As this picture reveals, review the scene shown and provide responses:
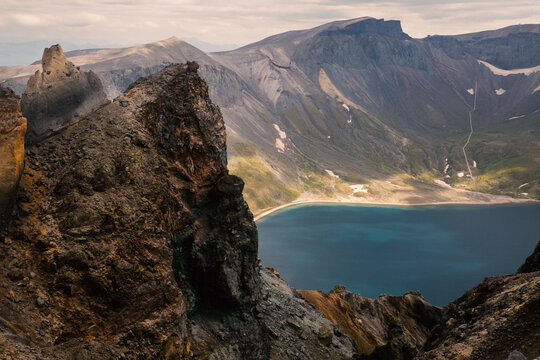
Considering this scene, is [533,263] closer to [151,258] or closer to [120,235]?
[151,258]

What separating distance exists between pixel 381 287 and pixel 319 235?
192 ft

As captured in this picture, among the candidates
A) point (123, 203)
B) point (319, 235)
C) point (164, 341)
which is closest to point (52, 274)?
point (123, 203)

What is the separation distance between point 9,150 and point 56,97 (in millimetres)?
10072

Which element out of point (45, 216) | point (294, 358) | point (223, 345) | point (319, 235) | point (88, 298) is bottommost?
point (319, 235)

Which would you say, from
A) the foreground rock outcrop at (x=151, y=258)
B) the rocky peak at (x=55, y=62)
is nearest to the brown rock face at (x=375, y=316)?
the foreground rock outcrop at (x=151, y=258)

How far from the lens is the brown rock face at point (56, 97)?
28.9 meters

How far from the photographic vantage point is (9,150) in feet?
74.3

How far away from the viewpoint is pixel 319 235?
189 metres

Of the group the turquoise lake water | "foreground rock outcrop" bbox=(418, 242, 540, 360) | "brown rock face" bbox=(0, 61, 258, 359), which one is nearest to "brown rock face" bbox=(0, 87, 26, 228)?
"brown rock face" bbox=(0, 61, 258, 359)

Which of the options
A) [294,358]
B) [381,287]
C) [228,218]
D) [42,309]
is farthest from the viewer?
[381,287]

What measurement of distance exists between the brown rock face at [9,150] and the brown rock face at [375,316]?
4058 cm

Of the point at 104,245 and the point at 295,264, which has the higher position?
Answer: the point at 104,245

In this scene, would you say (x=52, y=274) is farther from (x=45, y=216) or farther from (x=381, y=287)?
(x=381, y=287)

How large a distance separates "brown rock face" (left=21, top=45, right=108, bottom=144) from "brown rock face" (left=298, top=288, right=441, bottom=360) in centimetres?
3842
